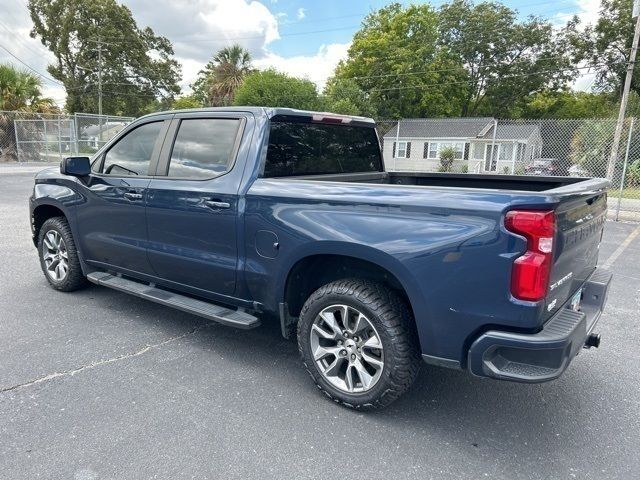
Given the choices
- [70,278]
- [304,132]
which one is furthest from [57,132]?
[304,132]

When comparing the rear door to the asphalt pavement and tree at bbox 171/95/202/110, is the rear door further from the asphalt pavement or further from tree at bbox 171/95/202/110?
tree at bbox 171/95/202/110

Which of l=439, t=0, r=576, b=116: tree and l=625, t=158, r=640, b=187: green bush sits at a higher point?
l=439, t=0, r=576, b=116: tree

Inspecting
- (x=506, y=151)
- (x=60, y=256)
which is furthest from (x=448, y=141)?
(x=60, y=256)

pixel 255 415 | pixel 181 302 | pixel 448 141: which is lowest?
pixel 255 415

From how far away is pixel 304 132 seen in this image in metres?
3.73

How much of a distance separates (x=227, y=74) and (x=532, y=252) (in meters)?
40.0

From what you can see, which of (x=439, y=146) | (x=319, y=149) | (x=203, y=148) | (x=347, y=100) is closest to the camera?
(x=203, y=148)

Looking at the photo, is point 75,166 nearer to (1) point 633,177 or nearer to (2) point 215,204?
(2) point 215,204

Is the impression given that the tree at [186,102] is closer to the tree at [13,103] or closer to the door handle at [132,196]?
the tree at [13,103]

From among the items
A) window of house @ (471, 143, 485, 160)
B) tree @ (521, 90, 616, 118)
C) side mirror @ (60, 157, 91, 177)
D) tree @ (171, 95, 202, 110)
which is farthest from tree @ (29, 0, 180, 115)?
side mirror @ (60, 157, 91, 177)

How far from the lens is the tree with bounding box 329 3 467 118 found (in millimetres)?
39938

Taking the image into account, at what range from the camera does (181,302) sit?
3.77 m

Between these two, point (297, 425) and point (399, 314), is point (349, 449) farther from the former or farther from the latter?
point (399, 314)

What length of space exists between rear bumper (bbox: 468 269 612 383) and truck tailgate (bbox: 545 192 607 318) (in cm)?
13
